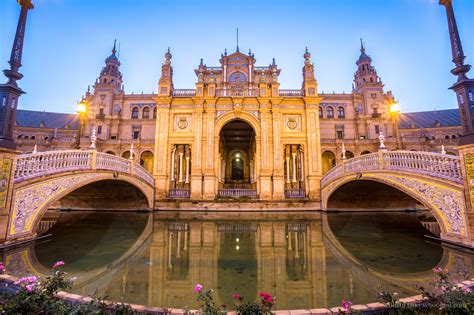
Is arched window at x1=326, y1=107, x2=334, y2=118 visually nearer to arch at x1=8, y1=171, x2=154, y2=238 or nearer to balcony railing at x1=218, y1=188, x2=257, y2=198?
balcony railing at x1=218, y1=188, x2=257, y2=198

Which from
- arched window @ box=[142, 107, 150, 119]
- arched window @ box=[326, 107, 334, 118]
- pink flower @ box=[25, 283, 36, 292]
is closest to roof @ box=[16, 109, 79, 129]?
arched window @ box=[142, 107, 150, 119]

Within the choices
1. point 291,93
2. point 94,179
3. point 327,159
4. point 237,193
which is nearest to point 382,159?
point 237,193

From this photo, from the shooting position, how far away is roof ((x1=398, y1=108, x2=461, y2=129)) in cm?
3778

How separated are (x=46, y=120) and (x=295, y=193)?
47.3 m

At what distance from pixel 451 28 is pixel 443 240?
699cm

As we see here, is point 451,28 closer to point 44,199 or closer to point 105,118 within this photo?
point 44,199

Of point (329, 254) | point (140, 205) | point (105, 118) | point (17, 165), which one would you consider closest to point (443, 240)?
point (329, 254)

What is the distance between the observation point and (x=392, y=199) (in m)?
15.8

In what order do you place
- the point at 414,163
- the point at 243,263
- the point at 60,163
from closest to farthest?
the point at 243,263, the point at 60,163, the point at 414,163

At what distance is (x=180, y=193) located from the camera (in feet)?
57.5

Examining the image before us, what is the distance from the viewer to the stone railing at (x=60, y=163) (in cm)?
724

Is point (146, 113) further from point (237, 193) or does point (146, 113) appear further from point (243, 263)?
point (243, 263)

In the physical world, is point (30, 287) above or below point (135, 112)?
below

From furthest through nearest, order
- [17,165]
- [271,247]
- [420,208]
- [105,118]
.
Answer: [105,118]
[420,208]
[17,165]
[271,247]
